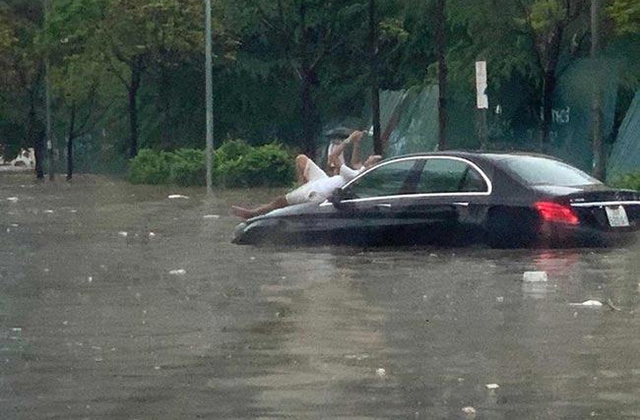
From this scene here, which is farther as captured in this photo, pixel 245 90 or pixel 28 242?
pixel 245 90

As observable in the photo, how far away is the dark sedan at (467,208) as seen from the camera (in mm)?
22125

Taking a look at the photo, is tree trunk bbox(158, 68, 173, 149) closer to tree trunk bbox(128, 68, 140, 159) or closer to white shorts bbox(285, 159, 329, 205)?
tree trunk bbox(128, 68, 140, 159)

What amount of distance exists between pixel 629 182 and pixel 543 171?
53.7ft

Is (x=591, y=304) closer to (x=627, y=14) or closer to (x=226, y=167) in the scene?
(x=627, y=14)

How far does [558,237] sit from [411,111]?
38.9 metres

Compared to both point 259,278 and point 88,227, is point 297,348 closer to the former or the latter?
point 259,278

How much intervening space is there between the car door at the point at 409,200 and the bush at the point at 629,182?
15435 millimetres

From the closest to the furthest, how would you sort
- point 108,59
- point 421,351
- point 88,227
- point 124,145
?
point 421,351 → point 88,227 → point 108,59 → point 124,145

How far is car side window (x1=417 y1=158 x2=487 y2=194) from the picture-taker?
74.9ft

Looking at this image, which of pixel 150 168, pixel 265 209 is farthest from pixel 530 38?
pixel 265 209

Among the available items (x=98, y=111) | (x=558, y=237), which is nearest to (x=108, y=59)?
(x=98, y=111)

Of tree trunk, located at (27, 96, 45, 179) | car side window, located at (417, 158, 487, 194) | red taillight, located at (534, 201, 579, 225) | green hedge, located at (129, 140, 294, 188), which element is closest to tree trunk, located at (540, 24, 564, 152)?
green hedge, located at (129, 140, 294, 188)

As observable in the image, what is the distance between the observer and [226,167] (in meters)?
62.7

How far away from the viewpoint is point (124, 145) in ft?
274
